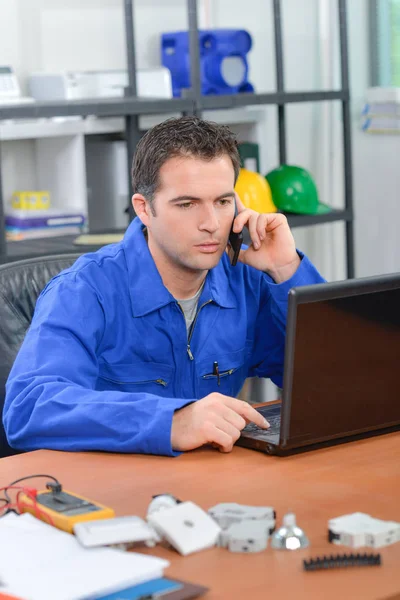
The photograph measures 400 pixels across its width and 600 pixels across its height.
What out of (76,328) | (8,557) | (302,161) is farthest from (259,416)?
(302,161)

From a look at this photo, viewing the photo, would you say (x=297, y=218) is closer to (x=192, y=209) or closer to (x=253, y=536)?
(x=192, y=209)

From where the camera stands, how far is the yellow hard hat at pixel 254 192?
3980 mm

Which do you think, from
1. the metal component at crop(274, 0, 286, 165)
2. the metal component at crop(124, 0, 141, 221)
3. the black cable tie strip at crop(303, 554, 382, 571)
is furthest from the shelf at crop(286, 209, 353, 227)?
the black cable tie strip at crop(303, 554, 382, 571)

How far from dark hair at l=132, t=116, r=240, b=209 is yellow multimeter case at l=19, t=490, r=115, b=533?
0.81m

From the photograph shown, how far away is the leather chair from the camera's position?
6.95ft

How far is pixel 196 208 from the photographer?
1911 mm

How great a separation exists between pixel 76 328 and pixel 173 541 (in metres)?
0.71

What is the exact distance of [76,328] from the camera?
185cm

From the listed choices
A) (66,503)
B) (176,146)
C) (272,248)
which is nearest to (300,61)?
(272,248)

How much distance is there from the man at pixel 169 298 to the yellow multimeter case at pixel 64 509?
333 millimetres

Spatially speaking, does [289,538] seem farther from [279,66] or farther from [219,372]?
[279,66]

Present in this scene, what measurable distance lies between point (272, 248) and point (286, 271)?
0.18ft

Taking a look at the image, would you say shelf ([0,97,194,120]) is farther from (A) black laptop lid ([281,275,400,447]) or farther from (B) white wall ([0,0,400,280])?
(A) black laptop lid ([281,275,400,447])

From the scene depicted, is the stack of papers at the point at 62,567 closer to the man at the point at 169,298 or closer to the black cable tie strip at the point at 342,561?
the black cable tie strip at the point at 342,561
